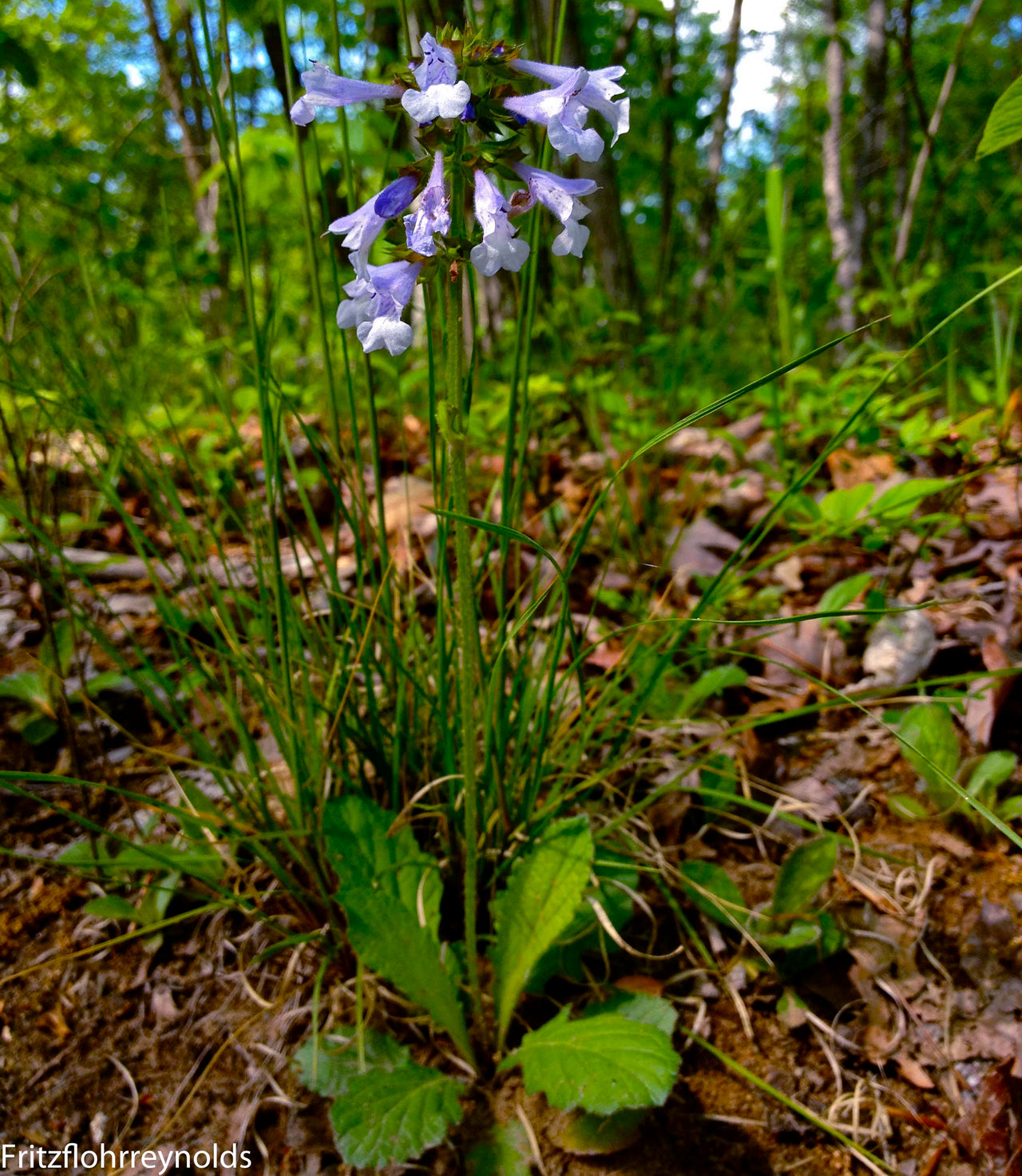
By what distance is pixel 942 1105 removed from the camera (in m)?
0.91

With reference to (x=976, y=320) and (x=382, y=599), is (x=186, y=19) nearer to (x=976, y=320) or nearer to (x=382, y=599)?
(x=382, y=599)

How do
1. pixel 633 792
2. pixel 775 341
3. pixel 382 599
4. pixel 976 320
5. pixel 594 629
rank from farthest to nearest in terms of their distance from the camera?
pixel 976 320 → pixel 775 341 → pixel 594 629 → pixel 633 792 → pixel 382 599

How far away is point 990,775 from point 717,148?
2562mm

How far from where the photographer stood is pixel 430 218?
26.0 inches

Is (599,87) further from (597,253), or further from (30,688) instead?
(597,253)

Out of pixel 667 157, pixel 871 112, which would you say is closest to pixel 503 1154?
pixel 667 157

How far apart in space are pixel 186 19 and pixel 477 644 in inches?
46.2

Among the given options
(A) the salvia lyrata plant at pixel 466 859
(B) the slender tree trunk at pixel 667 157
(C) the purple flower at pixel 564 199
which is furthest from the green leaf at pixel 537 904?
(B) the slender tree trunk at pixel 667 157

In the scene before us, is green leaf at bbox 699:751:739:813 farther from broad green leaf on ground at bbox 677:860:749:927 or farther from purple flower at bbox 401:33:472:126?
purple flower at bbox 401:33:472:126

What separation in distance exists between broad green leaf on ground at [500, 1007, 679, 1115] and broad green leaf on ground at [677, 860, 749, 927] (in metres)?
0.24

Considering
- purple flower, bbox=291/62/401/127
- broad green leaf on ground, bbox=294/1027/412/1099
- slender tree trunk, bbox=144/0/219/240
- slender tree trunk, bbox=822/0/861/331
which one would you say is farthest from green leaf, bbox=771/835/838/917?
slender tree trunk, bbox=822/0/861/331

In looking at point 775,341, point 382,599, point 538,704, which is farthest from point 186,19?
point 775,341

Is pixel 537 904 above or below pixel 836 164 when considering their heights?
below

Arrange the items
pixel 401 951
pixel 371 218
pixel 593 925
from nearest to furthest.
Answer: pixel 371 218
pixel 401 951
pixel 593 925
